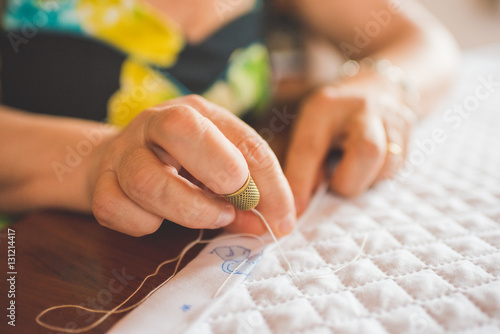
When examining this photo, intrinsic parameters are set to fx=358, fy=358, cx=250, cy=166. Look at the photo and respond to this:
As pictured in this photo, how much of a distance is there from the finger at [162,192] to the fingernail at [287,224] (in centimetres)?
6

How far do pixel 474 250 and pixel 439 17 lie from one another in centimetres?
116

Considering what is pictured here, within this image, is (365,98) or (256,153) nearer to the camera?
(256,153)

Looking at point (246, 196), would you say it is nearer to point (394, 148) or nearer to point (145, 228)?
point (145, 228)

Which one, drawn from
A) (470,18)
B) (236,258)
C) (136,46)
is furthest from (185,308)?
(470,18)

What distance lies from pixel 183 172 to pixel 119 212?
0.06 meters

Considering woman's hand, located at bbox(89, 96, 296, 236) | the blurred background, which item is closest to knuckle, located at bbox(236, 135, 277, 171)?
woman's hand, located at bbox(89, 96, 296, 236)

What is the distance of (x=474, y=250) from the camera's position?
0.27 metres

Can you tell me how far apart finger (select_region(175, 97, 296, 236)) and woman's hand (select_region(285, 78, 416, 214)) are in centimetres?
6

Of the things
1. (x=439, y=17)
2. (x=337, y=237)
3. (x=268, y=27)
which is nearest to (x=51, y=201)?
(x=337, y=237)

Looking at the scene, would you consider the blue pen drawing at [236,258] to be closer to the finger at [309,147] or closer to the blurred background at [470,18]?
the finger at [309,147]

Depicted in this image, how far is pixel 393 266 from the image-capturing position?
26cm

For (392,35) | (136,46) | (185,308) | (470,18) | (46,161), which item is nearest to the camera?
(185,308)

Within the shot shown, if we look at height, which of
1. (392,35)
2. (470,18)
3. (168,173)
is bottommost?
(168,173)

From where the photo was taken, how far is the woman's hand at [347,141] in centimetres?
35
